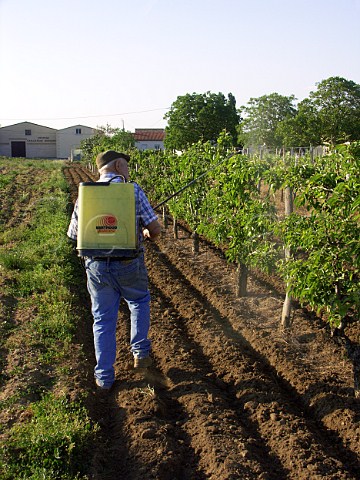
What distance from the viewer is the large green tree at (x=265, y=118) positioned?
1651 inches

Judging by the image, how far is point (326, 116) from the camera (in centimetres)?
3209

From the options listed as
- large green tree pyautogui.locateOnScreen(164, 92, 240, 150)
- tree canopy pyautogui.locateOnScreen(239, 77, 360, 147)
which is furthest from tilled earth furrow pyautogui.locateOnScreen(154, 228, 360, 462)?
large green tree pyautogui.locateOnScreen(164, 92, 240, 150)

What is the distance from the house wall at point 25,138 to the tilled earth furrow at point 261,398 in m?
71.7

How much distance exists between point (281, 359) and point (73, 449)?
250cm

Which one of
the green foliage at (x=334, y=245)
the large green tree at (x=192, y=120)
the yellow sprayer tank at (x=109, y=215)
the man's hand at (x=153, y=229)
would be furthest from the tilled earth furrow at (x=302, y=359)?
the large green tree at (x=192, y=120)

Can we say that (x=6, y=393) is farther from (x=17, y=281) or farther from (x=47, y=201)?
(x=47, y=201)

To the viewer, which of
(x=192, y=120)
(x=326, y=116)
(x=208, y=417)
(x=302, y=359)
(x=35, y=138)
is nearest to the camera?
(x=208, y=417)

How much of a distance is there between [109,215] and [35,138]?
73962 millimetres

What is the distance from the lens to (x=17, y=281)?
7.88 meters

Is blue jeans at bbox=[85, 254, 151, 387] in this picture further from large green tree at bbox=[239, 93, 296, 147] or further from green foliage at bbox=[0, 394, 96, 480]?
large green tree at bbox=[239, 93, 296, 147]

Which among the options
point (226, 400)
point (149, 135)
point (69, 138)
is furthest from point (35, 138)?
point (226, 400)

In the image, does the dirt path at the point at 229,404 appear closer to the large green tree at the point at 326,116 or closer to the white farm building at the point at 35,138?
the large green tree at the point at 326,116

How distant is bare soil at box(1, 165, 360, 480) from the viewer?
3639 mm

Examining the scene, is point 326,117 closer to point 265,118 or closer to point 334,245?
point 265,118
